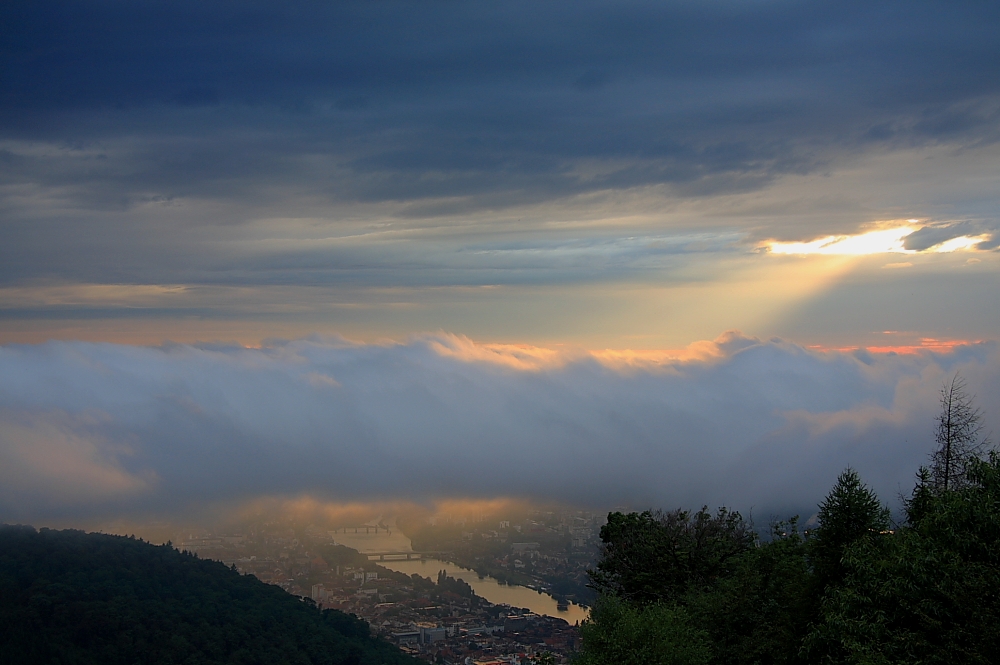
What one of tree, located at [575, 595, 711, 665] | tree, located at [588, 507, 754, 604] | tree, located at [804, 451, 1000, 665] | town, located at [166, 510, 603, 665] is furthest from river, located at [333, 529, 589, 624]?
tree, located at [804, 451, 1000, 665]

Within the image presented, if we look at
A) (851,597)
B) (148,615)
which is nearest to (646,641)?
(851,597)

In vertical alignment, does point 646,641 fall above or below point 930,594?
below

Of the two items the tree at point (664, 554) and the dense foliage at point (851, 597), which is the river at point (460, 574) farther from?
the dense foliage at point (851, 597)

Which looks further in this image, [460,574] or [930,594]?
[460,574]

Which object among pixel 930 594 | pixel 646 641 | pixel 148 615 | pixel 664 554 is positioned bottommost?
pixel 148 615

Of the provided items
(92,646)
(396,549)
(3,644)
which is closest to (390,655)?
(92,646)

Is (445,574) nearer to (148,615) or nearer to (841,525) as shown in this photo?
(148,615)

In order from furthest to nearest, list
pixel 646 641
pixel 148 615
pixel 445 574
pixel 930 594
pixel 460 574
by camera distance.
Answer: pixel 460 574, pixel 445 574, pixel 148 615, pixel 646 641, pixel 930 594

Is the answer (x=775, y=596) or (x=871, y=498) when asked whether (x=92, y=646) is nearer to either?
(x=775, y=596)

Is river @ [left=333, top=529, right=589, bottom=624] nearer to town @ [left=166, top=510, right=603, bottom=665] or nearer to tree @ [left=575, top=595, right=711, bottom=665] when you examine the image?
town @ [left=166, top=510, right=603, bottom=665]
